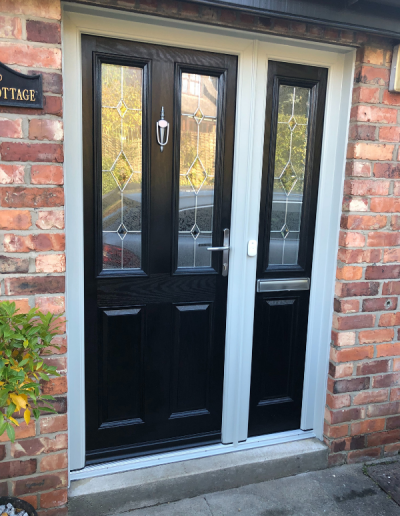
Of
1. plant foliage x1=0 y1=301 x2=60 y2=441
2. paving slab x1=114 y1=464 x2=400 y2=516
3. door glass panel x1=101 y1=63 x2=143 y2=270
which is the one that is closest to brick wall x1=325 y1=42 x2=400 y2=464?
paving slab x1=114 y1=464 x2=400 y2=516

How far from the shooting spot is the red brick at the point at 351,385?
236cm

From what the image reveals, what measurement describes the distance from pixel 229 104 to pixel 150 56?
0.46m

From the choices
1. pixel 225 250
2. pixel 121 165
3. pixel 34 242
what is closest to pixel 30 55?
pixel 121 165

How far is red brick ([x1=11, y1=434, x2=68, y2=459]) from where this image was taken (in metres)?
1.89

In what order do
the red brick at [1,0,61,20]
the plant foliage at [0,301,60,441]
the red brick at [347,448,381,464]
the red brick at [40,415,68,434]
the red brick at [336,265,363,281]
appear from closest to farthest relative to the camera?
the plant foliage at [0,301,60,441]
the red brick at [1,0,61,20]
the red brick at [40,415,68,434]
the red brick at [336,265,363,281]
the red brick at [347,448,381,464]

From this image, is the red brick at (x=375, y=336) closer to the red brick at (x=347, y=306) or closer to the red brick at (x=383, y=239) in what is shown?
the red brick at (x=347, y=306)

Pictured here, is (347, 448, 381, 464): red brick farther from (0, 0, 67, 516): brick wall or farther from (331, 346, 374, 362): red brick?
(0, 0, 67, 516): brick wall

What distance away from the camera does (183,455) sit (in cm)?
230

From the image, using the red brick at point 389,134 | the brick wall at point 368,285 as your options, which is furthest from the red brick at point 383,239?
the red brick at point 389,134

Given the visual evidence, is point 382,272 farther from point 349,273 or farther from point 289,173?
point 289,173

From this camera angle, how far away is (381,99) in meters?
2.16

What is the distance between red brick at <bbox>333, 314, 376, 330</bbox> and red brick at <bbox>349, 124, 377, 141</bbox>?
989mm

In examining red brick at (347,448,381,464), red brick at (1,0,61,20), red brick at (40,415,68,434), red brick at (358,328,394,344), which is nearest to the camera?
red brick at (1,0,61,20)

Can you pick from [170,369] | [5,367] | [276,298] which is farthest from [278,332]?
[5,367]
